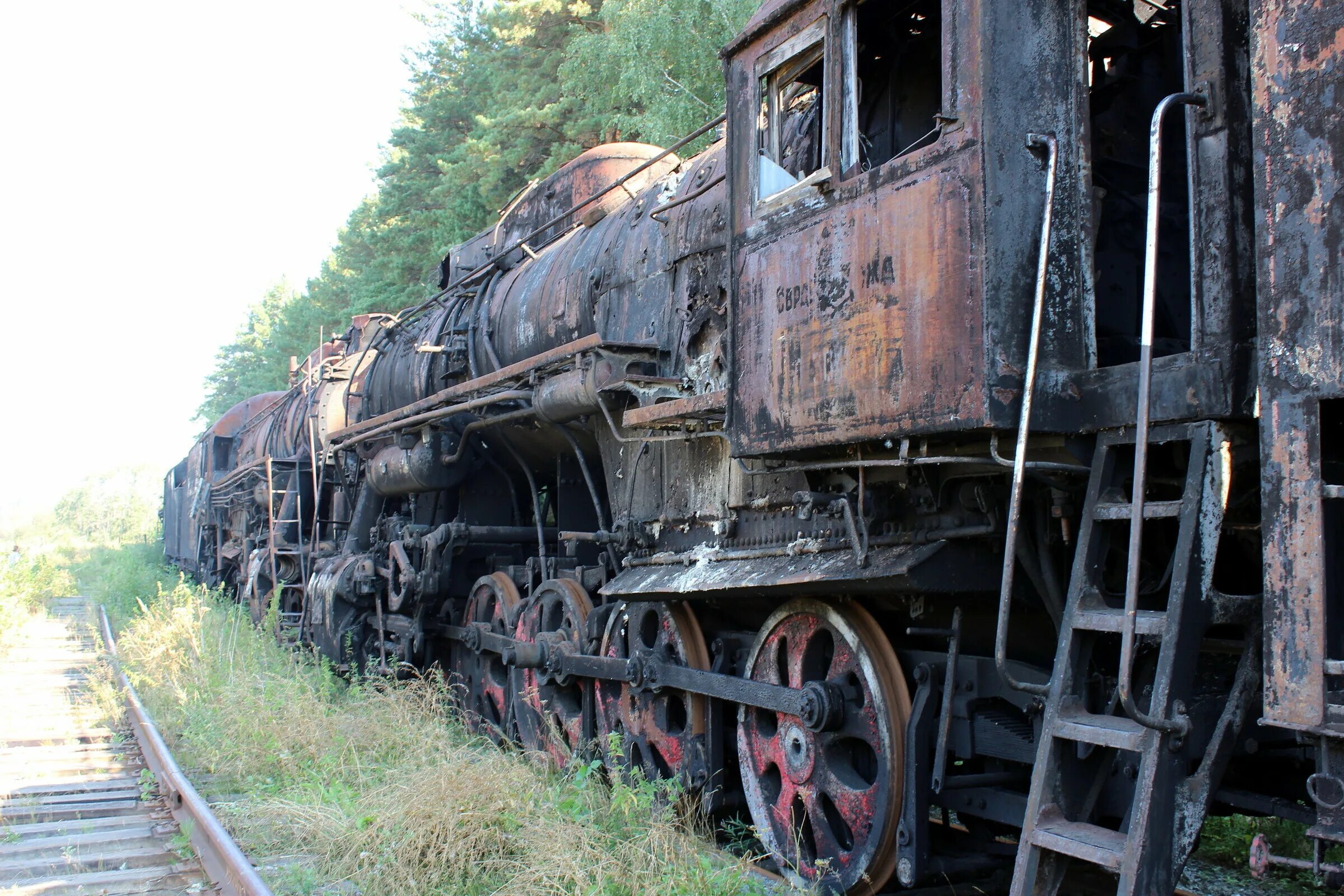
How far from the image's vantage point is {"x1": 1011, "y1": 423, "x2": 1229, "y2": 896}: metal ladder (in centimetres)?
288

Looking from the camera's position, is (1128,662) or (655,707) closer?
(1128,662)

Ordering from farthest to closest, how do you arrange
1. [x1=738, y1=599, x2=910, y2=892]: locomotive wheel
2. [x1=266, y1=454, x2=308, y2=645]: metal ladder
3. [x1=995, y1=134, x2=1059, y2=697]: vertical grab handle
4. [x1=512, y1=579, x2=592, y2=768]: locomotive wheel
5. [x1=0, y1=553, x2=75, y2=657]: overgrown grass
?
1. [x1=0, y1=553, x2=75, y2=657]: overgrown grass
2. [x1=266, y1=454, x2=308, y2=645]: metal ladder
3. [x1=512, y1=579, x2=592, y2=768]: locomotive wheel
4. [x1=738, y1=599, x2=910, y2=892]: locomotive wheel
5. [x1=995, y1=134, x2=1059, y2=697]: vertical grab handle

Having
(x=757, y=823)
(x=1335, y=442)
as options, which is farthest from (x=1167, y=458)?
(x=757, y=823)

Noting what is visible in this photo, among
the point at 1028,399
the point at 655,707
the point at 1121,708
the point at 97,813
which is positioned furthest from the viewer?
the point at 97,813

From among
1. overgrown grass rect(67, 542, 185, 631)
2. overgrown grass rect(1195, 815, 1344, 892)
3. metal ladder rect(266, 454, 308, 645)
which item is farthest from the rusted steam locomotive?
overgrown grass rect(67, 542, 185, 631)

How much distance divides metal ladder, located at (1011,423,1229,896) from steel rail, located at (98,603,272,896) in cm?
304

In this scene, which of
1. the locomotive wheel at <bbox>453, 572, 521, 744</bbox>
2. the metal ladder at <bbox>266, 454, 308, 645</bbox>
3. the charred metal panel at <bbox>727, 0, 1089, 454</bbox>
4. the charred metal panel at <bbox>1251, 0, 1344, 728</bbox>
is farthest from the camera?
the metal ladder at <bbox>266, 454, 308, 645</bbox>

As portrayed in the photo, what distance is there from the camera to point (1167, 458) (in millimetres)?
3375

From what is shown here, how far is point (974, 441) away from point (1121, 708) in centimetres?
93

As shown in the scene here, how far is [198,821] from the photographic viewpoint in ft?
18.6

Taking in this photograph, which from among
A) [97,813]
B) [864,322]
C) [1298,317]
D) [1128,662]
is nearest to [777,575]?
[864,322]

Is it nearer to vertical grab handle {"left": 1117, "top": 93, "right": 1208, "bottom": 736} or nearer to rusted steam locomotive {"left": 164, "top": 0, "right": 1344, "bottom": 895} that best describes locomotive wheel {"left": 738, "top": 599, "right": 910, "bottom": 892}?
rusted steam locomotive {"left": 164, "top": 0, "right": 1344, "bottom": 895}

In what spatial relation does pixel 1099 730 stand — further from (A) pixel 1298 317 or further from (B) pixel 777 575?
(B) pixel 777 575

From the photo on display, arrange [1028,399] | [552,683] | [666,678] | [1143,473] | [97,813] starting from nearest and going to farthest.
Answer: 1. [1143,473]
2. [1028,399]
3. [666,678]
4. [97,813]
5. [552,683]
